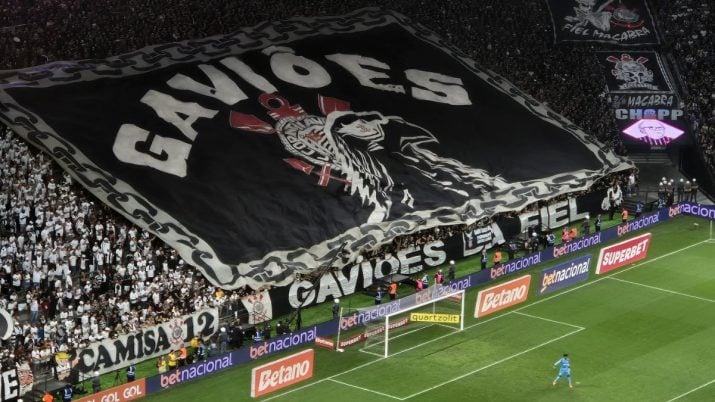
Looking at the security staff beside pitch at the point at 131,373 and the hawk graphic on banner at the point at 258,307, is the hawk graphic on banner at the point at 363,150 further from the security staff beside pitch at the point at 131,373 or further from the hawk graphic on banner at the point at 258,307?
the security staff beside pitch at the point at 131,373

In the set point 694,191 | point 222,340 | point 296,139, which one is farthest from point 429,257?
point 694,191

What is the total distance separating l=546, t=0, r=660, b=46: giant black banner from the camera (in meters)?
74.4

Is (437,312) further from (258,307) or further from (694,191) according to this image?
(694,191)

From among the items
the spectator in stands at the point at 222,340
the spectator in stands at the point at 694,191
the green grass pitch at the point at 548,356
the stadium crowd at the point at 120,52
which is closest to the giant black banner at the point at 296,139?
the stadium crowd at the point at 120,52

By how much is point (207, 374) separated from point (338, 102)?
20.8m

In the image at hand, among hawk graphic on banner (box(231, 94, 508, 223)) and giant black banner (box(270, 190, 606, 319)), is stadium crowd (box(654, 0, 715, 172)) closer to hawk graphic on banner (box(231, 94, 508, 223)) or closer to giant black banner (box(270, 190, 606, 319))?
giant black banner (box(270, 190, 606, 319))

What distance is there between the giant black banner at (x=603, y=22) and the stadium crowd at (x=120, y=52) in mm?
771

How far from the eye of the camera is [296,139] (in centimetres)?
5694

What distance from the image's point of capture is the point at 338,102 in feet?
197

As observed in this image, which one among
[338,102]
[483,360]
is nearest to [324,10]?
[338,102]

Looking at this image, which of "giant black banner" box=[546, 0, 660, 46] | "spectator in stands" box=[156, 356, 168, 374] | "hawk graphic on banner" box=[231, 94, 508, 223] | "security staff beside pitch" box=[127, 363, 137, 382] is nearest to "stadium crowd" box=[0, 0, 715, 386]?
"giant black banner" box=[546, 0, 660, 46]

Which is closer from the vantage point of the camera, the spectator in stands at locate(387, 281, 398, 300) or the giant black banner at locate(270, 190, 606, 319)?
the giant black banner at locate(270, 190, 606, 319)

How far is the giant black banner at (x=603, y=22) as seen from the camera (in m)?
74.4

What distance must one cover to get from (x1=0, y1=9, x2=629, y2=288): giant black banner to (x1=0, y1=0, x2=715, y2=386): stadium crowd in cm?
104
